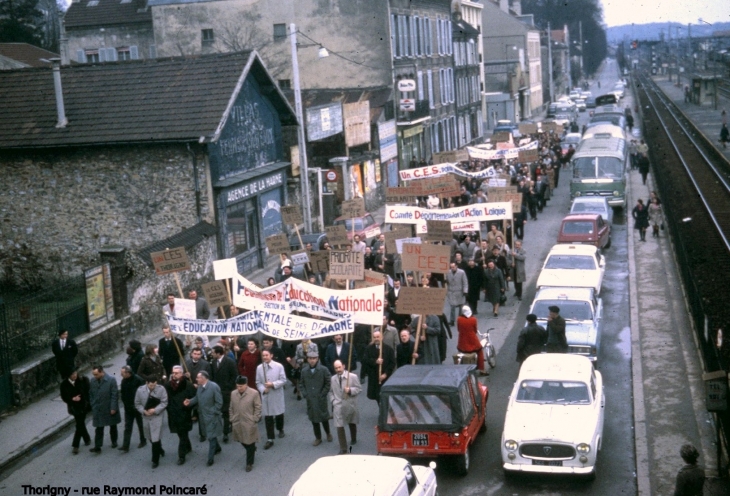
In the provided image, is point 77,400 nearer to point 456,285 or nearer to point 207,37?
point 456,285

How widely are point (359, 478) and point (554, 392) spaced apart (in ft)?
16.3

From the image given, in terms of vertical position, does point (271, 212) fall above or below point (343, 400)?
above

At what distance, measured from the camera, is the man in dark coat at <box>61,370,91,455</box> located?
15.6m

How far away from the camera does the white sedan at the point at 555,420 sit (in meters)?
13.2

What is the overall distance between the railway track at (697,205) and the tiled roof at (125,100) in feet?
46.3

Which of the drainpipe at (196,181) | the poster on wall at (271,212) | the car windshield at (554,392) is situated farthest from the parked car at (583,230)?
the car windshield at (554,392)

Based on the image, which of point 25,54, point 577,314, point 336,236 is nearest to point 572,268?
point 577,314

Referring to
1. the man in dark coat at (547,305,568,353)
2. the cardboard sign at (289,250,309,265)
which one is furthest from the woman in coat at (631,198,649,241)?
the man in dark coat at (547,305,568,353)

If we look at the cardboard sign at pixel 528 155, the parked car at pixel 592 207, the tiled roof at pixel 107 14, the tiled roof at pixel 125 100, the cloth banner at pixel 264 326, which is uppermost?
the tiled roof at pixel 107 14

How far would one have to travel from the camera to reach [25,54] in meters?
59.9

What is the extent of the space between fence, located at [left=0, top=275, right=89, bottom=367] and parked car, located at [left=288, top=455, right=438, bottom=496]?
9.49m

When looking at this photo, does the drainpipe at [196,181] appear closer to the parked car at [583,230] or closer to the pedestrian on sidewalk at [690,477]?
the parked car at [583,230]

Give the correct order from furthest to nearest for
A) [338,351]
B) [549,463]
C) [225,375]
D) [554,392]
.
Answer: [338,351]
[225,375]
[554,392]
[549,463]

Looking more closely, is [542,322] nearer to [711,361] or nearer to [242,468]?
[711,361]
